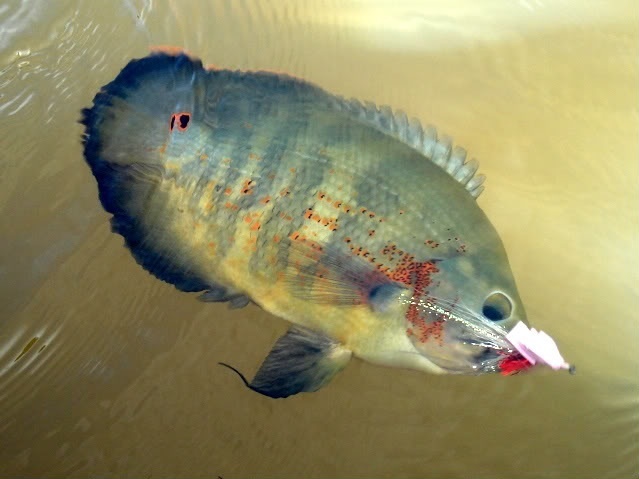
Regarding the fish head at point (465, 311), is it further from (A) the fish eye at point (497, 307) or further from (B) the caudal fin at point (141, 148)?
(B) the caudal fin at point (141, 148)

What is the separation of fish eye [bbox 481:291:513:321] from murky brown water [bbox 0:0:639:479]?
0.26 meters

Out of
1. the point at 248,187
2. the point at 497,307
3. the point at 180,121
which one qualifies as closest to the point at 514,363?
the point at 497,307

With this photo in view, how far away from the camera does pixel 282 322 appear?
3.87 feet

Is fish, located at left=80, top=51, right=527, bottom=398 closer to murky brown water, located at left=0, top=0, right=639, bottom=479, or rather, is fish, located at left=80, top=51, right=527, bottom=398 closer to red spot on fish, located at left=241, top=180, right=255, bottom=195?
red spot on fish, located at left=241, top=180, right=255, bottom=195

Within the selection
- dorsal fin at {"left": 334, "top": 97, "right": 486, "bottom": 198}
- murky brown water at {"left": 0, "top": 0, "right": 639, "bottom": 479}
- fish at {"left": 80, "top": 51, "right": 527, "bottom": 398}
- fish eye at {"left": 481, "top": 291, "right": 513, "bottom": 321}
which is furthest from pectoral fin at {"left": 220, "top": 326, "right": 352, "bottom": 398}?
dorsal fin at {"left": 334, "top": 97, "right": 486, "bottom": 198}

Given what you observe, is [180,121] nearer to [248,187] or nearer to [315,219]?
[248,187]

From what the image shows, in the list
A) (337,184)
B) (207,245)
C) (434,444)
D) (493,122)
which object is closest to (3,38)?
(207,245)

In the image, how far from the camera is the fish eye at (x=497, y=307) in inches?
37.6

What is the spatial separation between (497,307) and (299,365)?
342 millimetres

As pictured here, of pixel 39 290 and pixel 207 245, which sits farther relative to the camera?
pixel 39 290

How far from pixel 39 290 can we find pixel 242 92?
568mm

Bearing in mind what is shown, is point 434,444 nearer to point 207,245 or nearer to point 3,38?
point 207,245

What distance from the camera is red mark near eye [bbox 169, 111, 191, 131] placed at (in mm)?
1082

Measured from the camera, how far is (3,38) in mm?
1277
